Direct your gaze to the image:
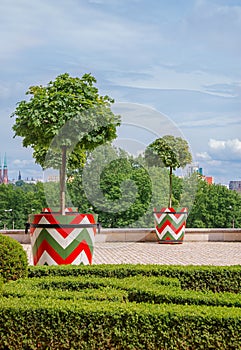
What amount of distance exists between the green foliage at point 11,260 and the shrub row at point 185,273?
0.27m

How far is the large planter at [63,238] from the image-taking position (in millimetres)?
8891

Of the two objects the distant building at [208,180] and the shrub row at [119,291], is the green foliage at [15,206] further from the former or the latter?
the shrub row at [119,291]

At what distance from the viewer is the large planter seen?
8.89 m

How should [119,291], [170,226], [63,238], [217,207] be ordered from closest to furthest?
1. [119,291]
2. [63,238]
3. [170,226]
4. [217,207]

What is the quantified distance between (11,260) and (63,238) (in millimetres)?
2031

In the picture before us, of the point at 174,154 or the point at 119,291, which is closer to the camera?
the point at 119,291

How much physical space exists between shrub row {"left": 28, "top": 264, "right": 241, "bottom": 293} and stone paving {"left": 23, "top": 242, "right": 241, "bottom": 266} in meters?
4.62

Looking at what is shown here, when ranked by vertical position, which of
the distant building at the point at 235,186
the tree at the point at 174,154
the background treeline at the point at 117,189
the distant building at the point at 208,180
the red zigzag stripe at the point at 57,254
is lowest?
the red zigzag stripe at the point at 57,254

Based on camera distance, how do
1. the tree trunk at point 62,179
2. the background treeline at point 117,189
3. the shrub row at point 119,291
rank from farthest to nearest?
the tree trunk at point 62,179 → the background treeline at point 117,189 → the shrub row at point 119,291

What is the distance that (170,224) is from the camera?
695 inches

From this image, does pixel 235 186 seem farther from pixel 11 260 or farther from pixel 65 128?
→ pixel 11 260

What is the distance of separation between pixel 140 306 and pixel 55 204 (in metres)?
5.29

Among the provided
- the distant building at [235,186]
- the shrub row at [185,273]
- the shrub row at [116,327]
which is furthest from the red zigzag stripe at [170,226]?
the distant building at [235,186]

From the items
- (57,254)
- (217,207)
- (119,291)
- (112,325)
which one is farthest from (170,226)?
(217,207)
